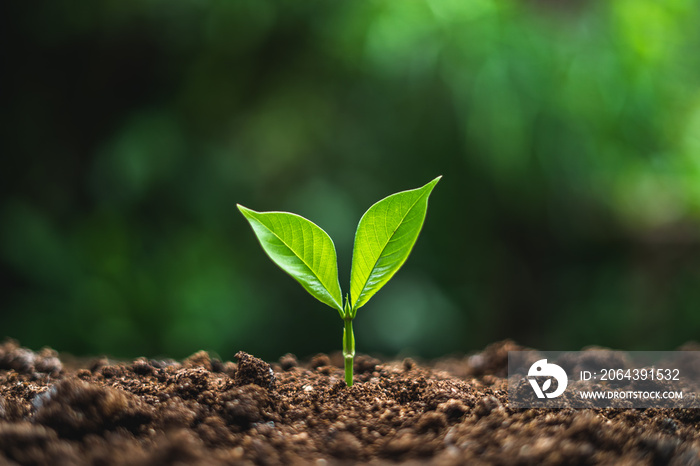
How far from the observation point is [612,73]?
247 cm

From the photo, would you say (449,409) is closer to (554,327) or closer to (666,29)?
(554,327)

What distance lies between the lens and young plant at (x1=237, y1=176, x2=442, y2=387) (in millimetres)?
659

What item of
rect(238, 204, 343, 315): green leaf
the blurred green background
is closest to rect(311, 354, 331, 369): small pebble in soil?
rect(238, 204, 343, 315): green leaf

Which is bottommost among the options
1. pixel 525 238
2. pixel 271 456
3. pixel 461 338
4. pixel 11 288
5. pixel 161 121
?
pixel 271 456

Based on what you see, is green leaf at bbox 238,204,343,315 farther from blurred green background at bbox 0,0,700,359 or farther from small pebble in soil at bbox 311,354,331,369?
blurred green background at bbox 0,0,700,359

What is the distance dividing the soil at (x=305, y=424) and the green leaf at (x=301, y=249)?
0.41 feet

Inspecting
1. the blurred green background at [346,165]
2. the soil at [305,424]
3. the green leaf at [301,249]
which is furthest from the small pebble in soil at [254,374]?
the blurred green background at [346,165]

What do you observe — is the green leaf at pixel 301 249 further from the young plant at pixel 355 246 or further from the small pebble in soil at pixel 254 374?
the small pebble in soil at pixel 254 374

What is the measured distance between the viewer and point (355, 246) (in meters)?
0.68

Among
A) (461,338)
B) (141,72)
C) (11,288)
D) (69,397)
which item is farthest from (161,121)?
(69,397)

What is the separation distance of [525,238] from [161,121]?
182 cm

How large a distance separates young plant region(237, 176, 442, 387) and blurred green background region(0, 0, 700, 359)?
1.87 m

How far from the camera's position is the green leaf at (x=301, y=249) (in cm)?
66

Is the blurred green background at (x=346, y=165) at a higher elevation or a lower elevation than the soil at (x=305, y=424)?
higher
